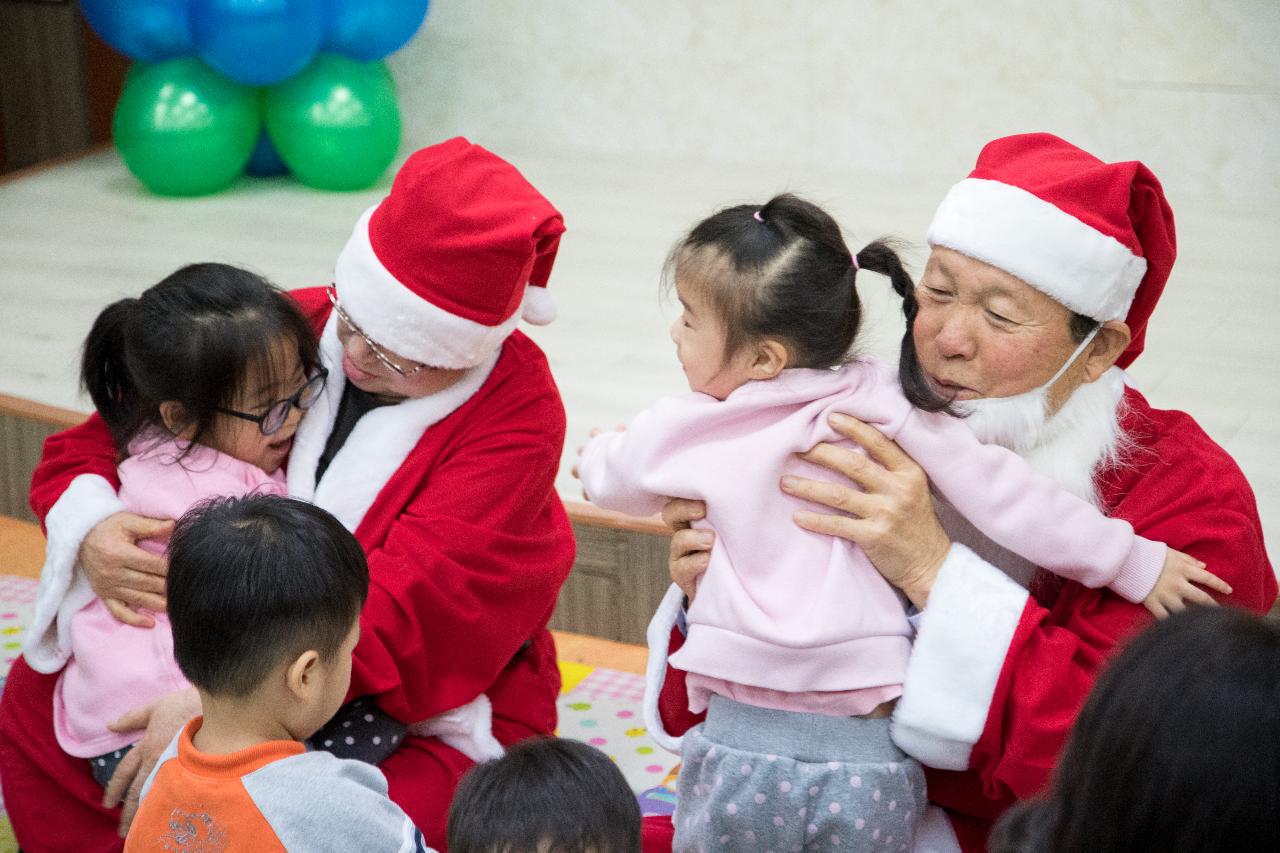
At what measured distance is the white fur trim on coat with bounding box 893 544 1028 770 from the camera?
5.32 feet

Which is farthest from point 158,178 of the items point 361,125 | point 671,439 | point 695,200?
point 671,439

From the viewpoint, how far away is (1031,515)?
163cm

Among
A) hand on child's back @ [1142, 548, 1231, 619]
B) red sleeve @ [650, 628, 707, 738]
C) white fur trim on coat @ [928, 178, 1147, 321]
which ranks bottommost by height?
red sleeve @ [650, 628, 707, 738]

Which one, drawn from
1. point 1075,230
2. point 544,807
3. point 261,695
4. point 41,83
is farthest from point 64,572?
point 41,83

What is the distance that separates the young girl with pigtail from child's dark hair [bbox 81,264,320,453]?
0.59 m

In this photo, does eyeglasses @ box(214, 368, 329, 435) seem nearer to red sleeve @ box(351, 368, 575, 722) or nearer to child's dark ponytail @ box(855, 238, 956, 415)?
red sleeve @ box(351, 368, 575, 722)

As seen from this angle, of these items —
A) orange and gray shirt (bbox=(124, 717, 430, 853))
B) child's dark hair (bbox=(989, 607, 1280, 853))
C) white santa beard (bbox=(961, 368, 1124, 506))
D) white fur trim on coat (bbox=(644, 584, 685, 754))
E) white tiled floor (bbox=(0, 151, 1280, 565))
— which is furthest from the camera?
white tiled floor (bbox=(0, 151, 1280, 565))

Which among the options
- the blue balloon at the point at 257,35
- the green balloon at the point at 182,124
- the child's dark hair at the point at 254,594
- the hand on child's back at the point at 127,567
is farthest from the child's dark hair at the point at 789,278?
the green balloon at the point at 182,124

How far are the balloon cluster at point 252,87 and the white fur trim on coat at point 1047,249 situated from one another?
13.3 ft

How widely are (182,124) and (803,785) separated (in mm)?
4623

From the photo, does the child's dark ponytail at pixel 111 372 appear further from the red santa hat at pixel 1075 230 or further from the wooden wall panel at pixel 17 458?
the wooden wall panel at pixel 17 458

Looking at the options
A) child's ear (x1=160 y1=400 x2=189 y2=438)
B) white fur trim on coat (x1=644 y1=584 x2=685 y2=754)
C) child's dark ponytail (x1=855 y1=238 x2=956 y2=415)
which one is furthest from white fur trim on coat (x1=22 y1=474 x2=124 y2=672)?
child's dark ponytail (x1=855 y1=238 x2=956 y2=415)

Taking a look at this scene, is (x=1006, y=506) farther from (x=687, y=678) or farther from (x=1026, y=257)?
(x=687, y=678)

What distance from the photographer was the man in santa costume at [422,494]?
77.5 inches
